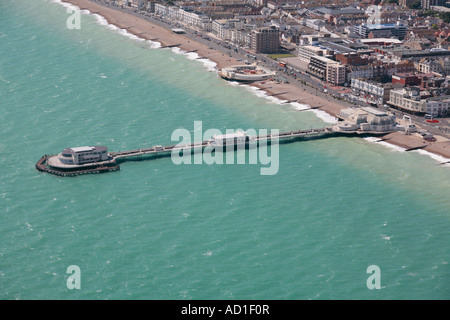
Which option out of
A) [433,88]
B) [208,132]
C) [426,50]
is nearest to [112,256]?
[208,132]

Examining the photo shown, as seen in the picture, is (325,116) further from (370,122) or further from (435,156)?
(435,156)

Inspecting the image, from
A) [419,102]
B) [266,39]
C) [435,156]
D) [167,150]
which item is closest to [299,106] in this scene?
[419,102]

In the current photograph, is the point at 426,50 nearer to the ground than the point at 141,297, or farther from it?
farther from it

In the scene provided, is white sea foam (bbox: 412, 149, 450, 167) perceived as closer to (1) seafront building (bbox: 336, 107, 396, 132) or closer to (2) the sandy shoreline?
(2) the sandy shoreline

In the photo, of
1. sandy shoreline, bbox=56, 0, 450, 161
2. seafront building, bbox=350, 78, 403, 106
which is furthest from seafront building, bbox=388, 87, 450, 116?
sandy shoreline, bbox=56, 0, 450, 161

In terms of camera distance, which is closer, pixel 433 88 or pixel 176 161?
pixel 176 161

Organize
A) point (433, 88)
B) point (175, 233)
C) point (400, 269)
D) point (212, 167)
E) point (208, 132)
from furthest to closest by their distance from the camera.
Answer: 1. point (433, 88)
2. point (208, 132)
3. point (212, 167)
4. point (175, 233)
5. point (400, 269)

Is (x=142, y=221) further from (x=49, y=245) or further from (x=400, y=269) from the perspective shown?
(x=400, y=269)
